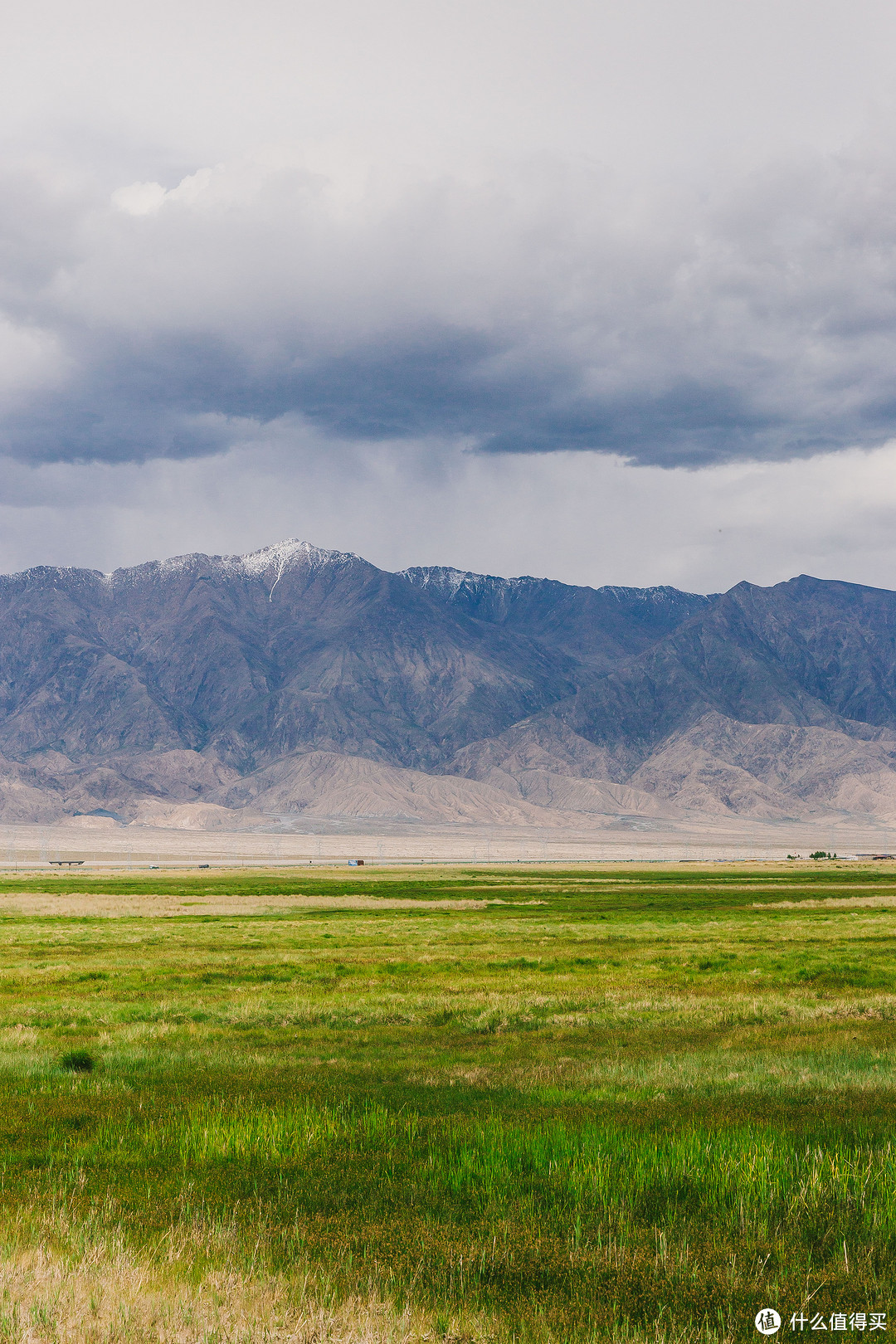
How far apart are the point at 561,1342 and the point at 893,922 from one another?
52.3 meters

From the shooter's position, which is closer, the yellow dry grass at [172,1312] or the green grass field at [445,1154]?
the yellow dry grass at [172,1312]

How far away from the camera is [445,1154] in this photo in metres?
10.5

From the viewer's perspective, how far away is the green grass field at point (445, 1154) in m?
6.91

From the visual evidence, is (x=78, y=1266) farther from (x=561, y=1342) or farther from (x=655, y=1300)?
(x=655, y=1300)

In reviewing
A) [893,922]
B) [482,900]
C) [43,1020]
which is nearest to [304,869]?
[482,900]

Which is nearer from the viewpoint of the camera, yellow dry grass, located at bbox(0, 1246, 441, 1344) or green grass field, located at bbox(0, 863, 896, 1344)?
yellow dry grass, located at bbox(0, 1246, 441, 1344)

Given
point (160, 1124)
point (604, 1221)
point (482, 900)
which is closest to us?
point (604, 1221)

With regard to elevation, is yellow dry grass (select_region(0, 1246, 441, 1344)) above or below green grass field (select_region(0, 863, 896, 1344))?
above

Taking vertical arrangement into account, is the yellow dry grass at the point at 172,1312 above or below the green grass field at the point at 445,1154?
above

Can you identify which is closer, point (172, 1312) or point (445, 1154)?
point (172, 1312)

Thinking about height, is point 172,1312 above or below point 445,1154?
above

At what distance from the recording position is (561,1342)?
20.6 ft

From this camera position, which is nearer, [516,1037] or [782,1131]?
[782,1131]

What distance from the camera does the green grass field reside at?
22.7ft
